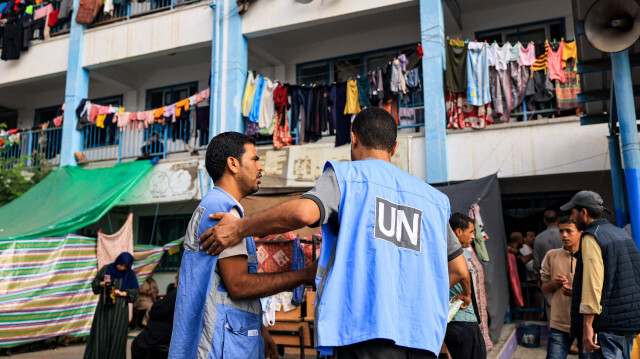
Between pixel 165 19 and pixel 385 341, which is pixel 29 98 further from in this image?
pixel 385 341

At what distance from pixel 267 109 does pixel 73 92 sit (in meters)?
5.77

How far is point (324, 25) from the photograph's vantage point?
465 inches

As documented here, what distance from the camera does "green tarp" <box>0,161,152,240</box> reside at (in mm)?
9867

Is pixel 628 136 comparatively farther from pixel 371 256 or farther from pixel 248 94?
pixel 248 94

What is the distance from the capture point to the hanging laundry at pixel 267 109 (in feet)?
36.7

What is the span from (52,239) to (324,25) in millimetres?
7431

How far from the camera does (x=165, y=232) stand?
13.9m

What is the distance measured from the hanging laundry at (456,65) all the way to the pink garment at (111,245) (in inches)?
292

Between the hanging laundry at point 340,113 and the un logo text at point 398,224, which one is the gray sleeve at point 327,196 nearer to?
the un logo text at point 398,224

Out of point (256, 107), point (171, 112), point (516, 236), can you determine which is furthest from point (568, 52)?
point (171, 112)

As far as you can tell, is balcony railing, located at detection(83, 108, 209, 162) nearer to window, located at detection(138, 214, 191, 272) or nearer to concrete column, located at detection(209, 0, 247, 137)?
concrete column, located at detection(209, 0, 247, 137)

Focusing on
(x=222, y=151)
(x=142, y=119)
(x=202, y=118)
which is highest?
(x=142, y=119)

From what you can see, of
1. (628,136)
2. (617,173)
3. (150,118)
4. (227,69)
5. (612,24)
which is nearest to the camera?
(612,24)

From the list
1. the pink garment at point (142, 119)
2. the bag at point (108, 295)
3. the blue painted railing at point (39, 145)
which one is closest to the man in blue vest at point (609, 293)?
the bag at point (108, 295)
